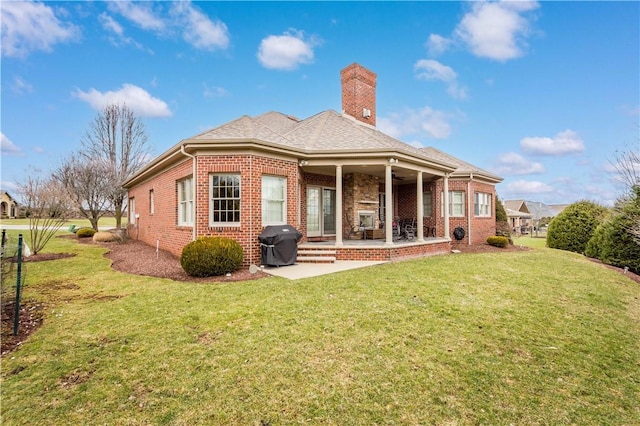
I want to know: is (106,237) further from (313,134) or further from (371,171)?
(371,171)

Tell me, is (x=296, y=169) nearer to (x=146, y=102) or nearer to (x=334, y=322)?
(x=334, y=322)

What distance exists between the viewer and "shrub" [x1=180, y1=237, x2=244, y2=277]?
7.31 metres

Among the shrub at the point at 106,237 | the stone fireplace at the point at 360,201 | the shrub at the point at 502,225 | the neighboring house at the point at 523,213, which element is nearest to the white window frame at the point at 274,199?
the stone fireplace at the point at 360,201

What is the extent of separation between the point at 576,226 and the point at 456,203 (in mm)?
6165

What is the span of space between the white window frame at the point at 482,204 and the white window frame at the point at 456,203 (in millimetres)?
870

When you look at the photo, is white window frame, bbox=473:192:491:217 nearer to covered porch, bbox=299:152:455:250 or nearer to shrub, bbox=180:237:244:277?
covered porch, bbox=299:152:455:250

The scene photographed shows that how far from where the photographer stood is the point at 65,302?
550 centimetres

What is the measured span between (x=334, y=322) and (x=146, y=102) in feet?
103

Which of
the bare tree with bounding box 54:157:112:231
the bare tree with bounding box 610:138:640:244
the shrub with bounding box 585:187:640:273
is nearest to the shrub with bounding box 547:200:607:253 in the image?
the shrub with bounding box 585:187:640:273

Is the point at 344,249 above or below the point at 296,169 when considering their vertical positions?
below

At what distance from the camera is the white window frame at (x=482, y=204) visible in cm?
1652

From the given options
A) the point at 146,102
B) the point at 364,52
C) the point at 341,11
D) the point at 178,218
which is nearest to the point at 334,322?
the point at 178,218

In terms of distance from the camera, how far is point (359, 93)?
1441cm

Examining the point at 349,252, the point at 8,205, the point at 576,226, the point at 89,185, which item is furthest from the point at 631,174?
the point at 8,205
